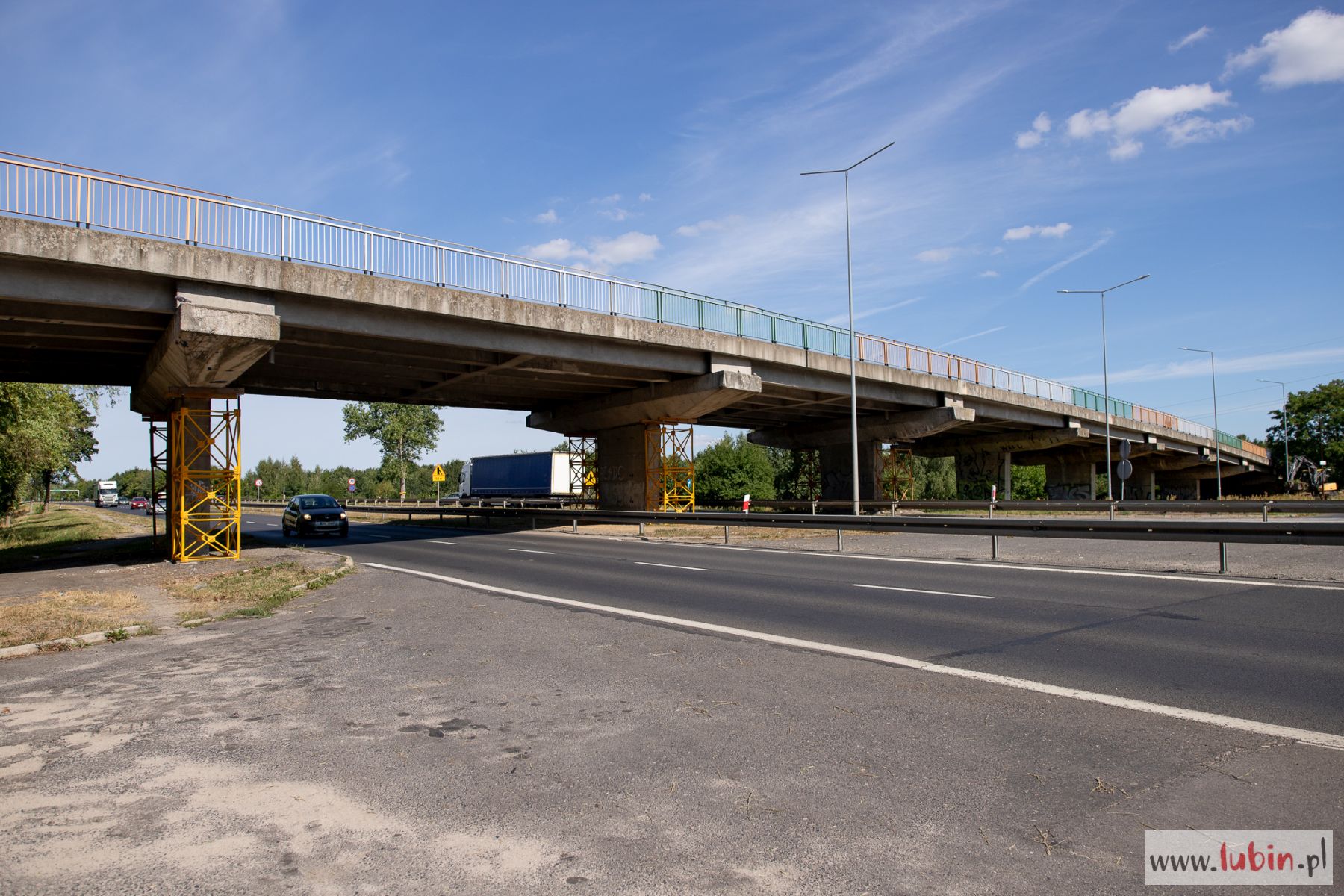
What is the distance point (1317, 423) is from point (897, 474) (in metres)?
50.7

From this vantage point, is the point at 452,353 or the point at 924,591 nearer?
the point at 924,591

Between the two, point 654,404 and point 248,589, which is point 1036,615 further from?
point 654,404

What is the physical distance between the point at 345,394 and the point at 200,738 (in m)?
30.2

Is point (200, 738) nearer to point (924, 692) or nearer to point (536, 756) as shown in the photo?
point (536, 756)

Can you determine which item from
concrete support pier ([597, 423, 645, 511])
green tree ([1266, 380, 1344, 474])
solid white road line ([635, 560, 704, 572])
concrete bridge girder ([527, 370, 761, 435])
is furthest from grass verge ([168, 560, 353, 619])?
green tree ([1266, 380, 1344, 474])

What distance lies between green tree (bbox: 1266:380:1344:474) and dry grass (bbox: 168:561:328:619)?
8738 cm

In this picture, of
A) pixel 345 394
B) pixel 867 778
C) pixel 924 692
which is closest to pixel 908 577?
pixel 924 692

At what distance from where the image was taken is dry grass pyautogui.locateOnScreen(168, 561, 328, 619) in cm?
1131

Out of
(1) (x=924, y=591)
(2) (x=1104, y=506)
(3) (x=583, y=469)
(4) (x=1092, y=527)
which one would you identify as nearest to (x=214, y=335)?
(1) (x=924, y=591)

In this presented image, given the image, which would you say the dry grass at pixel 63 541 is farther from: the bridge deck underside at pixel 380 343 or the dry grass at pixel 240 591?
the dry grass at pixel 240 591

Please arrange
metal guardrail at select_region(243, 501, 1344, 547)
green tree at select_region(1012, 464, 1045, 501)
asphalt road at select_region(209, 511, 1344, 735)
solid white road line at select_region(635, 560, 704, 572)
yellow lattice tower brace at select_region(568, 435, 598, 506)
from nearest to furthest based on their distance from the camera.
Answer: asphalt road at select_region(209, 511, 1344, 735)
metal guardrail at select_region(243, 501, 1344, 547)
solid white road line at select_region(635, 560, 704, 572)
yellow lattice tower brace at select_region(568, 435, 598, 506)
green tree at select_region(1012, 464, 1045, 501)

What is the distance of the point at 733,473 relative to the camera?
69.5 metres

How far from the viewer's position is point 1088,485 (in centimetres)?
6125

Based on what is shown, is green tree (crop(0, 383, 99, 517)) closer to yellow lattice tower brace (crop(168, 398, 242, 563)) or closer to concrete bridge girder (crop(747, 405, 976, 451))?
yellow lattice tower brace (crop(168, 398, 242, 563))
